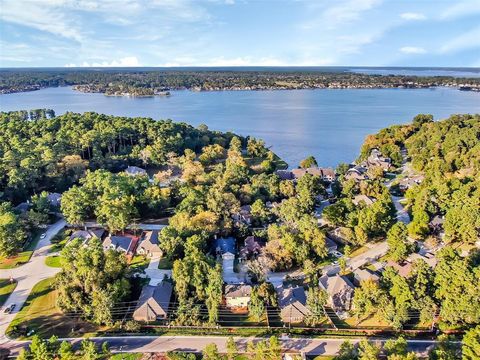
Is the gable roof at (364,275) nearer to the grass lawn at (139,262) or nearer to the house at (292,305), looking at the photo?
the house at (292,305)

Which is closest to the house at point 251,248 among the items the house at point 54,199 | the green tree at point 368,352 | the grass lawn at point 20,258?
the green tree at point 368,352

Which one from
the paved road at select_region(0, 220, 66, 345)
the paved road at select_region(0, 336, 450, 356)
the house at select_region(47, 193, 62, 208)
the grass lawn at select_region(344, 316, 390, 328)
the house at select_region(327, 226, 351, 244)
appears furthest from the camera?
the house at select_region(47, 193, 62, 208)

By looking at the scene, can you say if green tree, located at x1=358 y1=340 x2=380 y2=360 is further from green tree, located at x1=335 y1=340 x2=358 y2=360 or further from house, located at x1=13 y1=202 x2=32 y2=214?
house, located at x1=13 y1=202 x2=32 y2=214

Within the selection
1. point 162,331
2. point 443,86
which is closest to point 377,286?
point 162,331

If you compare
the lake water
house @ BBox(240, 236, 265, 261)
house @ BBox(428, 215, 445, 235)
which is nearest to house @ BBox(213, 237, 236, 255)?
house @ BBox(240, 236, 265, 261)

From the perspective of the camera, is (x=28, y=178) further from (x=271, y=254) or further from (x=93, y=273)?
(x=271, y=254)
